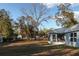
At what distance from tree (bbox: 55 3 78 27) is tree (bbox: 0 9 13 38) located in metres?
1.06

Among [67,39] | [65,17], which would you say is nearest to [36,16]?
[65,17]

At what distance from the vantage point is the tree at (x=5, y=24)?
9.62 meters

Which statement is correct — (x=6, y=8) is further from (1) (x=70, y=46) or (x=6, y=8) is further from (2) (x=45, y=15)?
(1) (x=70, y=46)

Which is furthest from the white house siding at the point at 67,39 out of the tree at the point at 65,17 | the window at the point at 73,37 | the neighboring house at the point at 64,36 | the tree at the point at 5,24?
the tree at the point at 5,24

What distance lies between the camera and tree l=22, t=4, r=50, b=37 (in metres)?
9.66

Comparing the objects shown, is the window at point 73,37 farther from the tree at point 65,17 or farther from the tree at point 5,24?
the tree at point 5,24

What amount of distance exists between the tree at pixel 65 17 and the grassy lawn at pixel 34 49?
521 millimetres

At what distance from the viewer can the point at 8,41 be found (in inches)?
382

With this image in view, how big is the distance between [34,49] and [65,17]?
38.8 inches

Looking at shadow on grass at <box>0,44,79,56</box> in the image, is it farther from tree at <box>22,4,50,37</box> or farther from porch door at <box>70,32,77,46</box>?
tree at <box>22,4,50,37</box>

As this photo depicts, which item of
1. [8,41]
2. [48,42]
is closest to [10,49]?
[8,41]

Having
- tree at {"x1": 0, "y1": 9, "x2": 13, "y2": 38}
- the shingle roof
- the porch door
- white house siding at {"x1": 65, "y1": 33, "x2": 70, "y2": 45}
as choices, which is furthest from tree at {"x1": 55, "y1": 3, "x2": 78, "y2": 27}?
tree at {"x1": 0, "y1": 9, "x2": 13, "y2": 38}

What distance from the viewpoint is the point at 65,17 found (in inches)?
384

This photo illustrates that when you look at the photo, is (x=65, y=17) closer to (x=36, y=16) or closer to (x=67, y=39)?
(x=67, y=39)
